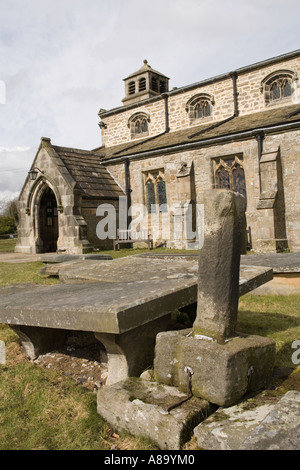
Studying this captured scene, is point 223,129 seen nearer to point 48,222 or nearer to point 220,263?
point 48,222

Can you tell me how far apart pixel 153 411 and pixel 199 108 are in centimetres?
1856

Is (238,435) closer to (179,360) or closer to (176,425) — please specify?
(176,425)

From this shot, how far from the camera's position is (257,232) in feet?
46.0

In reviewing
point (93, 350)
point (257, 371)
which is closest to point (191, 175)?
point (93, 350)

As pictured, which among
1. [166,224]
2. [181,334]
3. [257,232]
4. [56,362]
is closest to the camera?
[181,334]

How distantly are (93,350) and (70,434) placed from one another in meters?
1.55

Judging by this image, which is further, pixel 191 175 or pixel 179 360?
pixel 191 175

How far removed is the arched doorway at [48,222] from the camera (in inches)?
689

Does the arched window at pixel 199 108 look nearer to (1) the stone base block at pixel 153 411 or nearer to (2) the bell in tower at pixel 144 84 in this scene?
(2) the bell in tower at pixel 144 84

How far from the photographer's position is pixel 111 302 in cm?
312

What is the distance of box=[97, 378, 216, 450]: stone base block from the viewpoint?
241cm

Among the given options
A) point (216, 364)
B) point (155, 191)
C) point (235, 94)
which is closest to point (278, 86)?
point (235, 94)

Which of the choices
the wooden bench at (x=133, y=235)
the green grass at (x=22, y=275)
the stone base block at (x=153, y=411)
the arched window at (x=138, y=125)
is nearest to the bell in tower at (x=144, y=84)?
the arched window at (x=138, y=125)

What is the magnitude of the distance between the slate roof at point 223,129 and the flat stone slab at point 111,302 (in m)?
10.3
